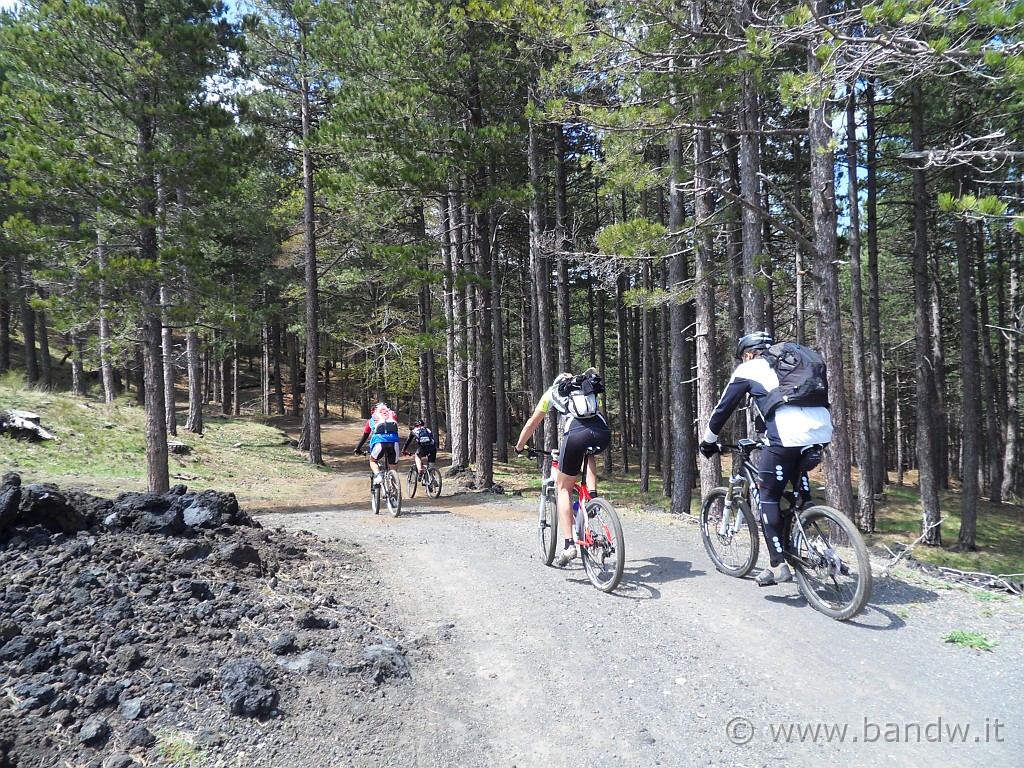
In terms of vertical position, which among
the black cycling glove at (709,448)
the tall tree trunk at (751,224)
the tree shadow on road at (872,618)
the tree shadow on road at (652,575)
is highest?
the tall tree trunk at (751,224)

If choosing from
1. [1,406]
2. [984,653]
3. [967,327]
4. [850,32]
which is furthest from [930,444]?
[1,406]

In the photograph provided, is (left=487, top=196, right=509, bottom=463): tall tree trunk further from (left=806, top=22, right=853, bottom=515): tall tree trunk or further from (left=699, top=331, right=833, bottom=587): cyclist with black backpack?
(left=699, top=331, right=833, bottom=587): cyclist with black backpack

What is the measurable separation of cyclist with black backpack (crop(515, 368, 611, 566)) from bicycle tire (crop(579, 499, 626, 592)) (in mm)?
199

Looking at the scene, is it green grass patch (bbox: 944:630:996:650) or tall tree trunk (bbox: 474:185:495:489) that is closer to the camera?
green grass patch (bbox: 944:630:996:650)

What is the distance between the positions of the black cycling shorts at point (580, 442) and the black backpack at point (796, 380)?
145 centimetres

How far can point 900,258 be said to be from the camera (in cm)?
2566

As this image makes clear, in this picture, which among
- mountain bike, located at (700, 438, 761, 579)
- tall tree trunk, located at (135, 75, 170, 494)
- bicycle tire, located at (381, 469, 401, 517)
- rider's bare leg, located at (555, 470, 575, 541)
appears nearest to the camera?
mountain bike, located at (700, 438, 761, 579)

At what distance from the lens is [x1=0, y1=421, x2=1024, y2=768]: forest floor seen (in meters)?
3.08

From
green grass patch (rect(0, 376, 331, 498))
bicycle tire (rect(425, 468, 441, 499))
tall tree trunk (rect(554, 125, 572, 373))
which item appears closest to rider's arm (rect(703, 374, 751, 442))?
bicycle tire (rect(425, 468, 441, 499))

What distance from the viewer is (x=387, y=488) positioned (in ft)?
36.7

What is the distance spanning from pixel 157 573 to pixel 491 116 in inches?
529

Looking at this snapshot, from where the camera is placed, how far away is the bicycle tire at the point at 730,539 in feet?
17.9

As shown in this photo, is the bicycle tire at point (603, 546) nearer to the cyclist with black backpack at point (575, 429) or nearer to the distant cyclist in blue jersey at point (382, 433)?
the cyclist with black backpack at point (575, 429)

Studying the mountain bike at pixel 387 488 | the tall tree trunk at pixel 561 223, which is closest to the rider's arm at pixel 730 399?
the mountain bike at pixel 387 488
